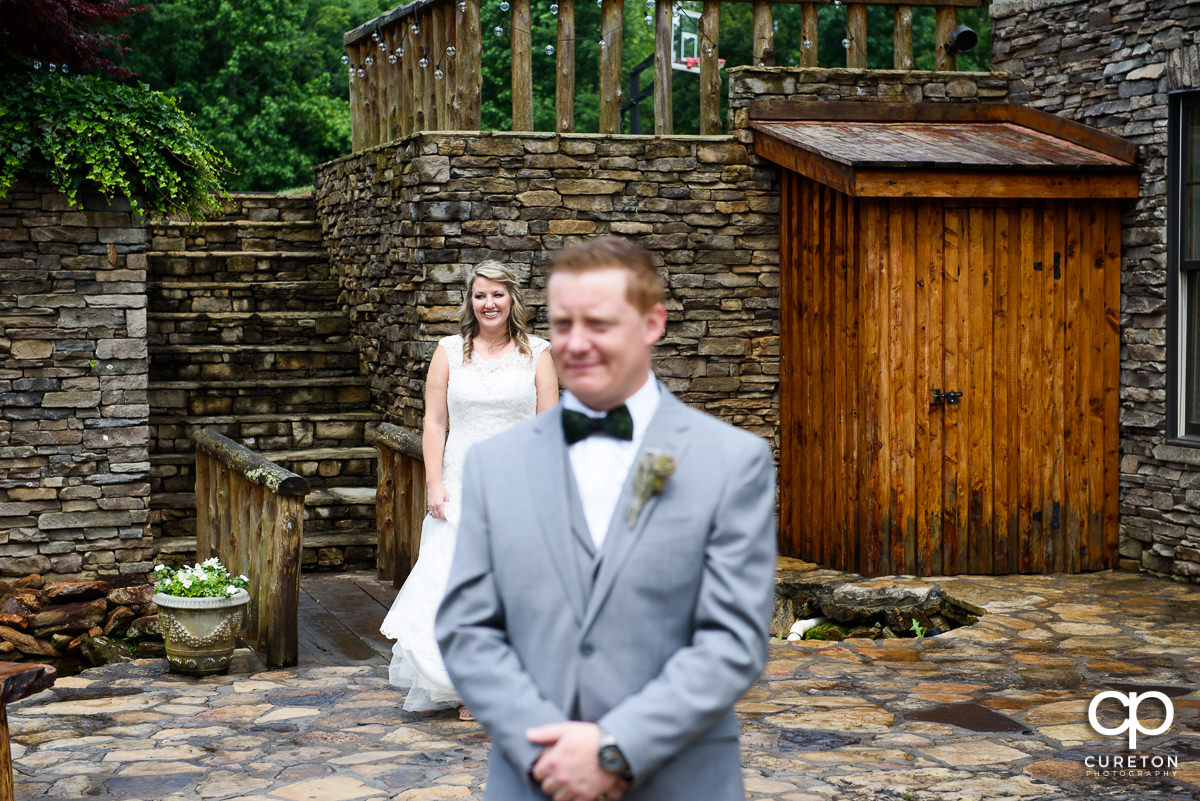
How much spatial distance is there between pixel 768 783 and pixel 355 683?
2.24m

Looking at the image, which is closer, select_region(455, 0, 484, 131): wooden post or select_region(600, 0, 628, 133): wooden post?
select_region(455, 0, 484, 131): wooden post

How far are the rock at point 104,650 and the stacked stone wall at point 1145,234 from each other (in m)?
6.11

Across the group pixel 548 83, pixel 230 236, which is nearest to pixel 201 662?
pixel 230 236

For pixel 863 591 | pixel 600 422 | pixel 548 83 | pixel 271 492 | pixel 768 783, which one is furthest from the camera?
pixel 548 83

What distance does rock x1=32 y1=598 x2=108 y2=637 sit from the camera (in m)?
8.11

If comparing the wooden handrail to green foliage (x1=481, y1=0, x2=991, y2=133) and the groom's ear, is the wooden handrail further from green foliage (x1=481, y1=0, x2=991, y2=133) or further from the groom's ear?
green foliage (x1=481, y1=0, x2=991, y2=133)

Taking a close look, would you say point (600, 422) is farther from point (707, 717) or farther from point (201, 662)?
point (201, 662)

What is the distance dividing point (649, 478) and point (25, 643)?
6.66 meters

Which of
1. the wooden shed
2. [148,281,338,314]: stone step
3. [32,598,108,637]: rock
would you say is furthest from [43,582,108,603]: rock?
the wooden shed

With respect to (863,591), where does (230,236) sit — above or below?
above

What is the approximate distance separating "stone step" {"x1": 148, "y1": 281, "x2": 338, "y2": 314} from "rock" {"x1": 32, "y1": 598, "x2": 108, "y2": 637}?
333 centimetres

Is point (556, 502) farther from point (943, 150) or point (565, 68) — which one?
point (565, 68)

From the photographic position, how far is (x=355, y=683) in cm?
622

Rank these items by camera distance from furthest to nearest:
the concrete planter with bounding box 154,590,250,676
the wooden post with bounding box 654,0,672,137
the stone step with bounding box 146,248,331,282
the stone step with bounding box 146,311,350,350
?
the stone step with bounding box 146,248,331,282 < the stone step with bounding box 146,311,350,350 < the wooden post with bounding box 654,0,672,137 < the concrete planter with bounding box 154,590,250,676
